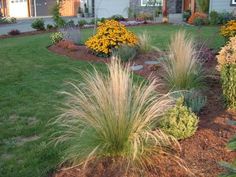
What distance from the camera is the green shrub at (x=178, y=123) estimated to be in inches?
150

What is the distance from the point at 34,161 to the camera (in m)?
3.86

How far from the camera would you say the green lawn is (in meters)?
3.87

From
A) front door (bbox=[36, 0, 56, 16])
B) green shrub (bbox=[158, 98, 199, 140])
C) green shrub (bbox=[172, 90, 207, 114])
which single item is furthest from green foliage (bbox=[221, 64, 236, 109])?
front door (bbox=[36, 0, 56, 16])

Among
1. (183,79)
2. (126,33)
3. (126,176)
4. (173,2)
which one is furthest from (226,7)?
(126,176)

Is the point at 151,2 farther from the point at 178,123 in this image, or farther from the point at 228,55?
the point at 178,123

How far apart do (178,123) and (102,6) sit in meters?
25.7

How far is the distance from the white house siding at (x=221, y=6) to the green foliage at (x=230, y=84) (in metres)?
15.0

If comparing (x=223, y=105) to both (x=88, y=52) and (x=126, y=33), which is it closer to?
(x=126, y=33)

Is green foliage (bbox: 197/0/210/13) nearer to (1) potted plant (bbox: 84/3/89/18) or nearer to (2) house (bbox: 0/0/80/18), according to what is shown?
(1) potted plant (bbox: 84/3/89/18)

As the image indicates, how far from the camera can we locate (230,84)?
4.91 metres

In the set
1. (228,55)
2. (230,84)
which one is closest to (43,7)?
(228,55)

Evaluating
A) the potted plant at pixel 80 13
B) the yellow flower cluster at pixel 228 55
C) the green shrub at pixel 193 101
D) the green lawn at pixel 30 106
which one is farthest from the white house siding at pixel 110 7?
the green shrub at pixel 193 101

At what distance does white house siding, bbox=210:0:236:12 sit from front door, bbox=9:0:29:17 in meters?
22.3

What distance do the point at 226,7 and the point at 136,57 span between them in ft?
38.8
